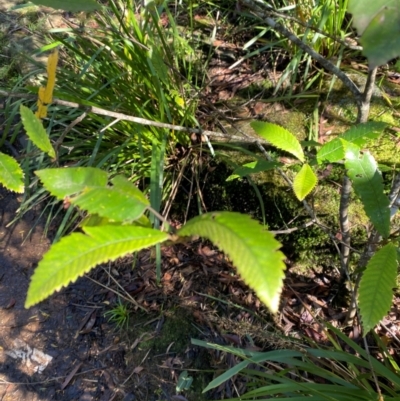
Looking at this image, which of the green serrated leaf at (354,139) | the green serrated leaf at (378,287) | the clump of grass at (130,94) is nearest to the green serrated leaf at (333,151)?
the green serrated leaf at (354,139)

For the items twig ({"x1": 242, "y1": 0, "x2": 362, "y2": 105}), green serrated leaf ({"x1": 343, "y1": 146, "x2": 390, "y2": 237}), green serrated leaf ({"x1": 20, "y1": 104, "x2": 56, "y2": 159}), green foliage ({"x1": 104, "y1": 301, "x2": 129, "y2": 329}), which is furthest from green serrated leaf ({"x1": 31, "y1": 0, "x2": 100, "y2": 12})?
green foliage ({"x1": 104, "y1": 301, "x2": 129, "y2": 329})

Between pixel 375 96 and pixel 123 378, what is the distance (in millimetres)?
1739

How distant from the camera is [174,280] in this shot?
1.93m

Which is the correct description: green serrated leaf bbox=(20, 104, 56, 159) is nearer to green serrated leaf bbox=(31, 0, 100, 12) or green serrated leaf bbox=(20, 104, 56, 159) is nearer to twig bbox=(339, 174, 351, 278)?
green serrated leaf bbox=(31, 0, 100, 12)

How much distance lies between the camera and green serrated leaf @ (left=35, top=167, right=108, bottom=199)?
0.54 metres

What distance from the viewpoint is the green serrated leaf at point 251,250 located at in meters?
0.42

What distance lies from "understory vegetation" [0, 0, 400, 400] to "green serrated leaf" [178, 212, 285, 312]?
1.46ft

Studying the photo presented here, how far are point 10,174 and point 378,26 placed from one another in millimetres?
577

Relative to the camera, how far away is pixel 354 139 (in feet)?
3.29

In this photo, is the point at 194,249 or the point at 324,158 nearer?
the point at 324,158

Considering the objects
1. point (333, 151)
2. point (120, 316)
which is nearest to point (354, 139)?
point (333, 151)

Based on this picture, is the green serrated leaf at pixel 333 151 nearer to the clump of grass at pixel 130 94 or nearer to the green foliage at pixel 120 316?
the clump of grass at pixel 130 94

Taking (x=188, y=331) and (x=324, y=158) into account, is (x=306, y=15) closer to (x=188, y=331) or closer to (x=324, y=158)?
(x=324, y=158)

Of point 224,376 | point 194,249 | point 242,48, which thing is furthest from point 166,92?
point 224,376
